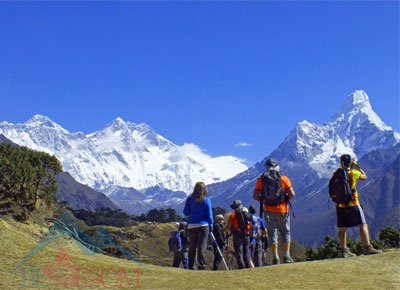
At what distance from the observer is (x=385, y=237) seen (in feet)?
111

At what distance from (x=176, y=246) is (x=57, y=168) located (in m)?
A: 20.0

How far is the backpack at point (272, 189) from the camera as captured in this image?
13930mm

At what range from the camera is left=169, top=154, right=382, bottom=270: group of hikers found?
1364 cm

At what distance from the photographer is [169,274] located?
44.3ft

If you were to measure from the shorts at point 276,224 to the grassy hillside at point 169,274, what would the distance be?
1039 mm

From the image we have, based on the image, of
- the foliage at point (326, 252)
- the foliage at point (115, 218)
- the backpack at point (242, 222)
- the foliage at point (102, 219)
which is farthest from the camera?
the foliage at point (115, 218)

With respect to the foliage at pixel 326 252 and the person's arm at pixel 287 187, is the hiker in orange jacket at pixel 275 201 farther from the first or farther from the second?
the foliage at pixel 326 252

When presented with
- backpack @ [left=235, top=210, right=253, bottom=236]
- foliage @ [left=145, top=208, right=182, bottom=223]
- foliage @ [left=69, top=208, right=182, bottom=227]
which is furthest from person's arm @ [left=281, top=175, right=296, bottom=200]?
foliage @ [left=145, top=208, right=182, bottom=223]

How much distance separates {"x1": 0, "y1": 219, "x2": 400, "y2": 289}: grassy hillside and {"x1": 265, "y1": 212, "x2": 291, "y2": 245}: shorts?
1039 millimetres

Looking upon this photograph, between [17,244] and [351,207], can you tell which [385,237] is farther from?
[17,244]

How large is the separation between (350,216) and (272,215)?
1792 mm

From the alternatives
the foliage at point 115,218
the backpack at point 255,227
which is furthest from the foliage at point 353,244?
the foliage at point 115,218

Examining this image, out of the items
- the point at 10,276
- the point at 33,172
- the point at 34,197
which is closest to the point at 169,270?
the point at 10,276

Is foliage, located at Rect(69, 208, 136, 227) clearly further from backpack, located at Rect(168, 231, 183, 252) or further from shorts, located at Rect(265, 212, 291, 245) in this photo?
shorts, located at Rect(265, 212, 291, 245)
